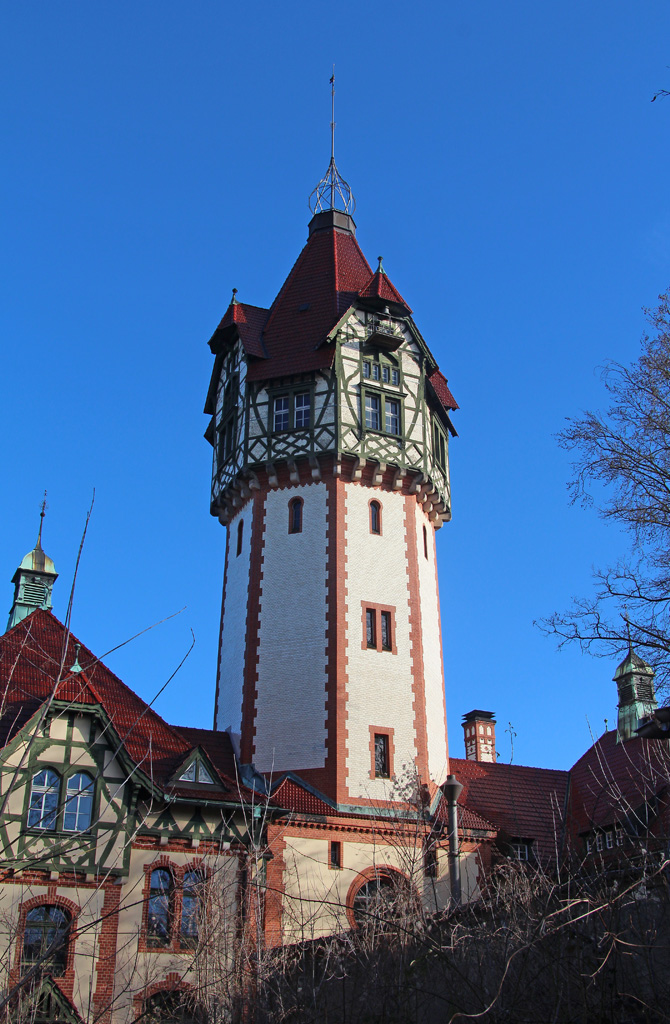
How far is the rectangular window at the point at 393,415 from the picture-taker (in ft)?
102

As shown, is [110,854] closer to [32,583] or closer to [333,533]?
[333,533]

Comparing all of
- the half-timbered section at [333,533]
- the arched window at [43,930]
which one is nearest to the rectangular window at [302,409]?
the half-timbered section at [333,533]

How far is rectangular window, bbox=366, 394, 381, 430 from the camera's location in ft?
100

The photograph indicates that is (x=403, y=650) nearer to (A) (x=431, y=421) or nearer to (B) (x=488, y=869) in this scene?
(B) (x=488, y=869)

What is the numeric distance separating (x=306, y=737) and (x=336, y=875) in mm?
3521

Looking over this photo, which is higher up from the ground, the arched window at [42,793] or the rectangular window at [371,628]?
the rectangular window at [371,628]

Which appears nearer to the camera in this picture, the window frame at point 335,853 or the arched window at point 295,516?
the window frame at point 335,853

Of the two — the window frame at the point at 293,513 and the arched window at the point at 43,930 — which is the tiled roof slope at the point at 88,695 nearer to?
the arched window at the point at 43,930

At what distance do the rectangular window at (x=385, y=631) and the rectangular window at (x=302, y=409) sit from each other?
614 cm

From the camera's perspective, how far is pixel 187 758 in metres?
24.1

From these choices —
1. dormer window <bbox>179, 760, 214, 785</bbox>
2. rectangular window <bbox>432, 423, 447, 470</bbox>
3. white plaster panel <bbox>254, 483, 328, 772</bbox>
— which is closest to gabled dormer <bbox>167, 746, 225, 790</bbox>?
dormer window <bbox>179, 760, 214, 785</bbox>

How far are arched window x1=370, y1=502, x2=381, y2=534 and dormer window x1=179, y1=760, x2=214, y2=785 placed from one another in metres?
8.67

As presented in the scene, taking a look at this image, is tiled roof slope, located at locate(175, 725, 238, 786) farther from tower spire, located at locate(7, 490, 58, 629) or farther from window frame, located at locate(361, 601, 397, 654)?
tower spire, located at locate(7, 490, 58, 629)

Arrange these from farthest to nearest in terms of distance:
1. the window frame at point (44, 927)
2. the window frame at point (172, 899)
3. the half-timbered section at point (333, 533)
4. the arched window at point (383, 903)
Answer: the half-timbered section at point (333, 533) → the window frame at point (172, 899) → the window frame at point (44, 927) → the arched window at point (383, 903)
